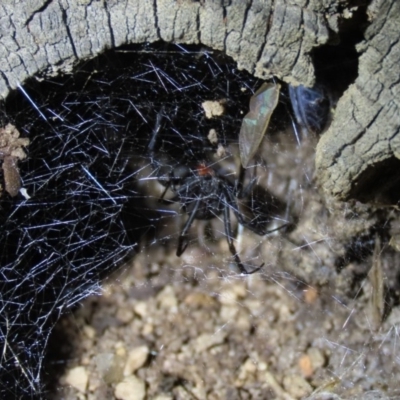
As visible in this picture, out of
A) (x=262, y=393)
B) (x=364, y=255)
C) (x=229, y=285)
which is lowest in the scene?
(x=262, y=393)

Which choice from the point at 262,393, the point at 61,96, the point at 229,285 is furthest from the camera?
the point at 229,285

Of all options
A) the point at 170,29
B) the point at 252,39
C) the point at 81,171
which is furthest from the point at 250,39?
the point at 81,171

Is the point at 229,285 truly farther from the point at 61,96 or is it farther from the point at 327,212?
the point at 61,96

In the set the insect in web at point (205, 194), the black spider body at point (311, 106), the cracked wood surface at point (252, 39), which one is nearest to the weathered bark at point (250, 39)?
the cracked wood surface at point (252, 39)

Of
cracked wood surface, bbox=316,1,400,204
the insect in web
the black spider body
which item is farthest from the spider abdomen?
cracked wood surface, bbox=316,1,400,204

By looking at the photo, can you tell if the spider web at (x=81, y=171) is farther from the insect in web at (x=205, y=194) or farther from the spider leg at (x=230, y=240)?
the spider leg at (x=230, y=240)

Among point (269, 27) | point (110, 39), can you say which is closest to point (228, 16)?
point (269, 27)

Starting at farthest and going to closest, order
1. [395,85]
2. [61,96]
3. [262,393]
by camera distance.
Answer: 1. [262,393]
2. [61,96]
3. [395,85]
